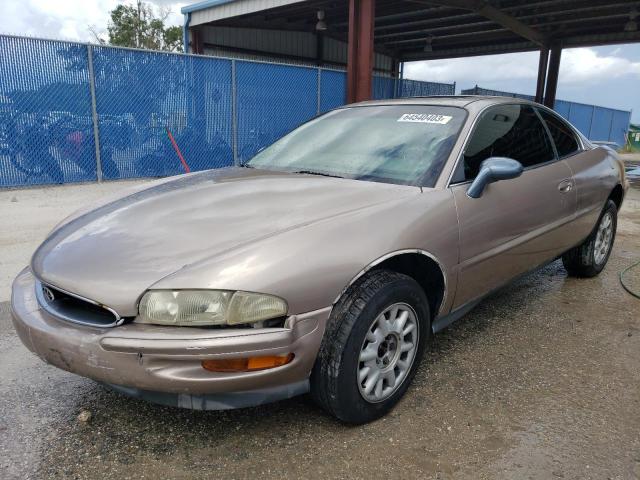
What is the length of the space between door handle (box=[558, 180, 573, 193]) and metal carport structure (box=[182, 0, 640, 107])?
7.69 metres

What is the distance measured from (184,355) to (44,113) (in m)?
8.02

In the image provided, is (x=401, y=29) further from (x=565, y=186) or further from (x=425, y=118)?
(x=425, y=118)

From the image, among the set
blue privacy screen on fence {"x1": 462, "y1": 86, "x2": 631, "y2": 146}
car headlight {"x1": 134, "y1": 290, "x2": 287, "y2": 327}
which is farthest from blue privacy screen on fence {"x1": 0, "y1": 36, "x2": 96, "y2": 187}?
blue privacy screen on fence {"x1": 462, "y1": 86, "x2": 631, "y2": 146}

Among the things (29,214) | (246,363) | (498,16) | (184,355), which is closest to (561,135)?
(246,363)

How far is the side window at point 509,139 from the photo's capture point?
2943 mm

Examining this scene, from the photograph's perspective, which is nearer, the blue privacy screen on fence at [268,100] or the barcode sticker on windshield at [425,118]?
the barcode sticker on windshield at [425,118]

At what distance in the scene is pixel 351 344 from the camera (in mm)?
2074

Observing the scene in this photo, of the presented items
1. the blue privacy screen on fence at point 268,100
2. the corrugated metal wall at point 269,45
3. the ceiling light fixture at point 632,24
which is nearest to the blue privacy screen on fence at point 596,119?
the ceiling light fixture at point 632,24

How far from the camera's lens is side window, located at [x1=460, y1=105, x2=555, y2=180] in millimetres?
2943

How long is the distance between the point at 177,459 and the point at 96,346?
59cm

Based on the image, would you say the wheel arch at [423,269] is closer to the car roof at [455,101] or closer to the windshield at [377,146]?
the windshield at [377,146]

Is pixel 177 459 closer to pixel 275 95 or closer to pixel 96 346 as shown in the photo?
pixel 96 346

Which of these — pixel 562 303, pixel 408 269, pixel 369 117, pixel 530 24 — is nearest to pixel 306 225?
pixel 408 269

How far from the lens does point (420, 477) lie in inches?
78.0
